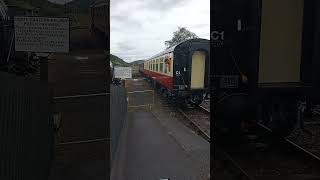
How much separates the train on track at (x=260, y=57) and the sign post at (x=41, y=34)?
8.40ft

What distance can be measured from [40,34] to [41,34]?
1cm

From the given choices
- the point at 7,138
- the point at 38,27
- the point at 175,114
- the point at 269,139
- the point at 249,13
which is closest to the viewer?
the point at 7,138

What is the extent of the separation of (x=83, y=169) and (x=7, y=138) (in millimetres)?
3175

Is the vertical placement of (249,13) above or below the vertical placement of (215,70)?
above

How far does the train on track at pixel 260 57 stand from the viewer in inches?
264

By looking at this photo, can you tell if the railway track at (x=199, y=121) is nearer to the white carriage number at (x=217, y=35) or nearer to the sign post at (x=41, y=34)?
the white carriage number at (x=217, y=35)

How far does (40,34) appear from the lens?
16.6 ft

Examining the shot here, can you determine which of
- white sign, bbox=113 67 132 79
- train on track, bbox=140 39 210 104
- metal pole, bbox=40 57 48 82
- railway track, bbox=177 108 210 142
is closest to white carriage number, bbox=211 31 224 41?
metal pole, bbox=40 57 48 82

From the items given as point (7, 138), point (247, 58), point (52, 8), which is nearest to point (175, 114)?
point (247, 58)

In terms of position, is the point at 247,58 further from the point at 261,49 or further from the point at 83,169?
the point at 83,169

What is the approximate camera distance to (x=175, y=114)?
19.0m

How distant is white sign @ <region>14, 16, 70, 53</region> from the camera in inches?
197

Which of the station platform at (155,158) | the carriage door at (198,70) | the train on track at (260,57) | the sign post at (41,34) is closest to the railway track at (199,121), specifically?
the station platform at (155,158)

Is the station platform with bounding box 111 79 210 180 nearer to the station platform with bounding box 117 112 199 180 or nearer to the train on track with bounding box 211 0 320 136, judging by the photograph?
the station platform with bounding box 117 112 199 180
